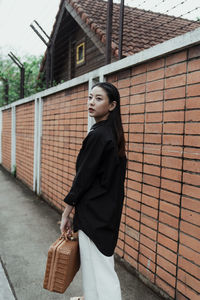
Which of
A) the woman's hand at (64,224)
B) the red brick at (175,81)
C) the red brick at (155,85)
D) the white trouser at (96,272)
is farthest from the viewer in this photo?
the red brick at (155,85)

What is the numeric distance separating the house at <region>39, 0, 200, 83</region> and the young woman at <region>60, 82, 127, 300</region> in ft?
13.0

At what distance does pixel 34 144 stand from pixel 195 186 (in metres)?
5.07

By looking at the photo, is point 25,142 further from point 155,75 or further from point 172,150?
point 172,150

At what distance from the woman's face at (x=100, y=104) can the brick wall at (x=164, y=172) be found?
707 mm

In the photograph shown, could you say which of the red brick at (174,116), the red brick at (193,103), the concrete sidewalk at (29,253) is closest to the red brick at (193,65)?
the red brick at (193,103)

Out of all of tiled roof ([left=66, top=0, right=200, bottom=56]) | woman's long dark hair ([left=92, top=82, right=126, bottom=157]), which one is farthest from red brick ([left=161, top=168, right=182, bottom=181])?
tiled roof ([left=66, top=0, right=200, bottom=56])

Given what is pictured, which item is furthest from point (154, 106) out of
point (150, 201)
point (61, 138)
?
point (61, 138)

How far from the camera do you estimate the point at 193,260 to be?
218cm

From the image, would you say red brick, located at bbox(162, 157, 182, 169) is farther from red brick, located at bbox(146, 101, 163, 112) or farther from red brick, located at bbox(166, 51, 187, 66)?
red brick, located at bbox(166, 51, 187, 66)

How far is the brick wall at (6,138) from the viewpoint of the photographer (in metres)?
9.89

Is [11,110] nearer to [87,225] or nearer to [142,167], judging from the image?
[142,167]

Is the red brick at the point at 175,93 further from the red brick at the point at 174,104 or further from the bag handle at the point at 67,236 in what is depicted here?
the bag handle at the point at 67,236

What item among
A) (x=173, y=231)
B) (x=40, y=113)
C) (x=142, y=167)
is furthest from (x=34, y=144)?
(x=173, y=231)

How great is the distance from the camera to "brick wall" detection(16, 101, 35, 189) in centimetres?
705
